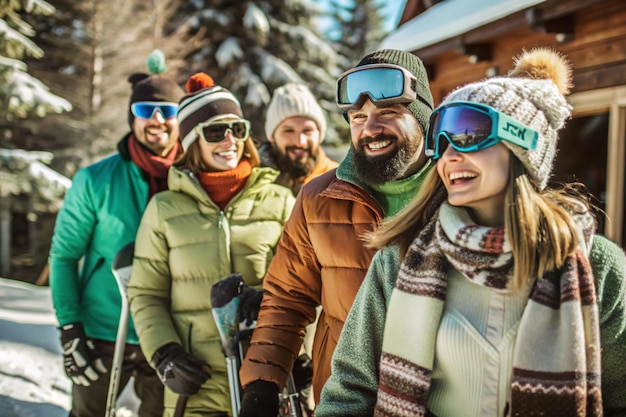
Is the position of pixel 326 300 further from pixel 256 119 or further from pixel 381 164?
pixel 256 119

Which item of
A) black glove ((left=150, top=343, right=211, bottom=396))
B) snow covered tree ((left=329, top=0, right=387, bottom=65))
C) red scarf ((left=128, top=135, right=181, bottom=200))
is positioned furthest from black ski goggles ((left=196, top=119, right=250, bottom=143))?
snow covered tree ((left=329, top=0, right=387, bottom=65))

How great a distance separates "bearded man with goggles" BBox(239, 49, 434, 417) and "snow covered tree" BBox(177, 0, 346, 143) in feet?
49.9

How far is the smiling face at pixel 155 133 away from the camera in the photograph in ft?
12.7

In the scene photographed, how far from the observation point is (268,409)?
2.19 m

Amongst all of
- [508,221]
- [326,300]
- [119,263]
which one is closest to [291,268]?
[326,300]

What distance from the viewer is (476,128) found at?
167cm

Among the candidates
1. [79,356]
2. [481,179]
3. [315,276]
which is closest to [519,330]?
[481,179]

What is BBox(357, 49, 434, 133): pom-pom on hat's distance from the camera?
7.84 feet

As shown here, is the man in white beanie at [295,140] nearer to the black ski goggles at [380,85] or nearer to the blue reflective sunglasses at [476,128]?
the black ski goggles at [380,85]

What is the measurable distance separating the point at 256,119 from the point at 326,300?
52.5 ft

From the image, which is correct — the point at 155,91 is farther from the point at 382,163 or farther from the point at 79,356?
the point at 382,163

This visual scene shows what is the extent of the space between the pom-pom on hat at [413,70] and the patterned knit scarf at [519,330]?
77cm

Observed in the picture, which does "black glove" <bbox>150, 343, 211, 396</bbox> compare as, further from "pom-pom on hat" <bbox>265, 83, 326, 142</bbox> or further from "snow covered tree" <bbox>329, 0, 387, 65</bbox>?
"snow covered tree" <bbox>329, 0, 387, 65</bbox>

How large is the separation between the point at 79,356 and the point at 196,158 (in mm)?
1464
